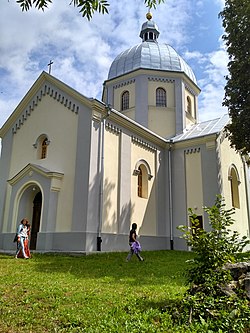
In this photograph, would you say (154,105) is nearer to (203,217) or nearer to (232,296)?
(203,217)

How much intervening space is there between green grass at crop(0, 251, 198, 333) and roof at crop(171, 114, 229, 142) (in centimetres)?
1084

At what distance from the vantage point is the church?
13.3 m

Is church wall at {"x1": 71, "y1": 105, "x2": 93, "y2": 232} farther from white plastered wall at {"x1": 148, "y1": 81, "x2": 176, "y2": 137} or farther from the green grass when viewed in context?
white plastered wall at {"x1": 148, "y1": 81, "x2": 176, "y2": 137}

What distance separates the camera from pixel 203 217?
54.6 feet

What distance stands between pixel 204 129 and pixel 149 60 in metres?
6.53

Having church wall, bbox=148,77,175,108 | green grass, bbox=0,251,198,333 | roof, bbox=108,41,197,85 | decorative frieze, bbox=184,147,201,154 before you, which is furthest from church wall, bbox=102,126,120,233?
roof, bbox=108,41,197,85

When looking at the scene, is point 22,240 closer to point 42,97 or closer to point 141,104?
point 42,97

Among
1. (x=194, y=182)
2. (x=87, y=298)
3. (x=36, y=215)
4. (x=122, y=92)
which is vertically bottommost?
(x=87, y=298)

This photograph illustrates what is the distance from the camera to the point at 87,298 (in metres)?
5.22

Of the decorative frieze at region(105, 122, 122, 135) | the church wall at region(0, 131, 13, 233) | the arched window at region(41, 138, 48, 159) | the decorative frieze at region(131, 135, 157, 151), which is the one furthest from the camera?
the decorative frieze at region(131, 135, 157, 151)

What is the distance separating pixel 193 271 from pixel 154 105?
55.7 feet

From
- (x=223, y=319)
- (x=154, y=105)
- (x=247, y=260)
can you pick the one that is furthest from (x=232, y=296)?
(x=154, y=105)

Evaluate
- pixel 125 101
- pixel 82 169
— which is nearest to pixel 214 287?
pixel 82 169

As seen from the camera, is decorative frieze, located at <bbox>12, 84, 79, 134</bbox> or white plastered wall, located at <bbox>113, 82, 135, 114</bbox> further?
white plastered wall, located at <bbox>113, 82, 135, 114</bbox>
